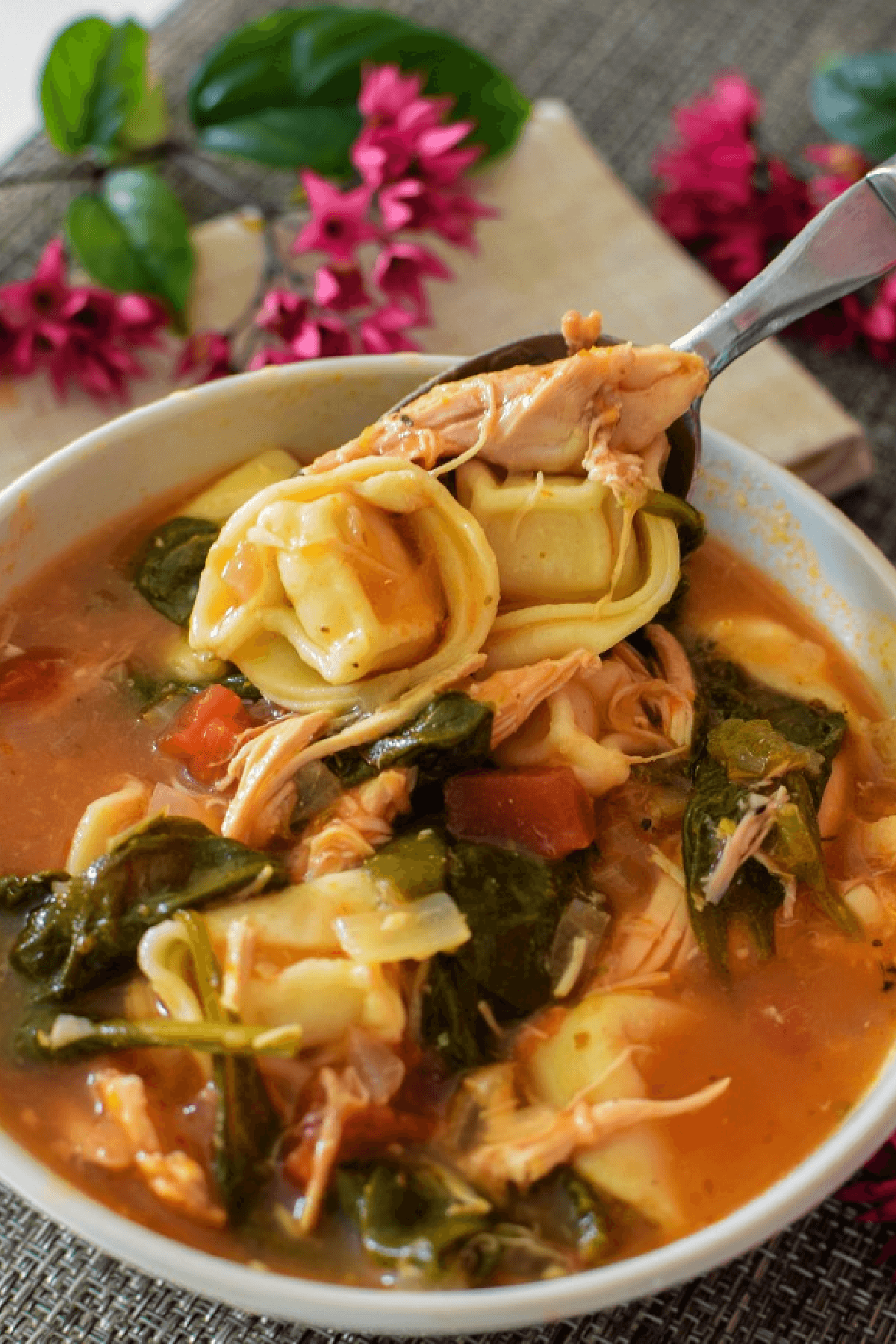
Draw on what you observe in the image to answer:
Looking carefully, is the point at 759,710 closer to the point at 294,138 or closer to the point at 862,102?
the point at 294,138

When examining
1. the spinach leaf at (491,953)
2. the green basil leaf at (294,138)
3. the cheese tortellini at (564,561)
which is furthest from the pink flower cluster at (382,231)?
the spinach leaf at (491,953)

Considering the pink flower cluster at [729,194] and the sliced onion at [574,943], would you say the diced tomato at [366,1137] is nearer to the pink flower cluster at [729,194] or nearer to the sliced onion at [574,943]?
the sliced onion at [574,943]

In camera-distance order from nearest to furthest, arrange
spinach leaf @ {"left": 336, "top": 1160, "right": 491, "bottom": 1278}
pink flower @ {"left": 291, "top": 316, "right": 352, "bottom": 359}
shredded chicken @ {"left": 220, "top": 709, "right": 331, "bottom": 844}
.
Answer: spinach leaf @ {"left": 336, "top": 1160, "right": 491, "bottom": 1278}
shredded chicken @ {"left": 220, "top": 709, "right": 331, "bottom": 844}
pink flower @ {"left": 291, "top": 316, "right": 352, "bottom": 359}

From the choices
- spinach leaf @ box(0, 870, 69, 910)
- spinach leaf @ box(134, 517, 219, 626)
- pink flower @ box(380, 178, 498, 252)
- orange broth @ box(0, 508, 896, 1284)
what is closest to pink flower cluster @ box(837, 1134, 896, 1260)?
orange broth @ box(0, 508, 896, 1284)

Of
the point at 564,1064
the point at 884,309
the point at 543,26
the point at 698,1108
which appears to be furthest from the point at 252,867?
the point at 543,26

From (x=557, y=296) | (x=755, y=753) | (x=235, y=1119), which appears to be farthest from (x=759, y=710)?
(x=557, y=296)

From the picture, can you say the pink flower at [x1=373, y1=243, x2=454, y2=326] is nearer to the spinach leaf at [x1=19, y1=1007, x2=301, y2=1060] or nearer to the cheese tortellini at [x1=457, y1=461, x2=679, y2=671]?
the cheese tortellini at [x1=457, y1=461, x2=679, y2=671]

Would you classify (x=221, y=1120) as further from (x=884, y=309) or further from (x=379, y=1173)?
(x=884, y=309)
